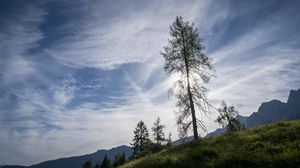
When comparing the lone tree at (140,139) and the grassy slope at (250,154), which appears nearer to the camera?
the grassy slope at (250,154)

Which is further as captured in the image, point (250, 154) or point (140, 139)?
point (140, 139)

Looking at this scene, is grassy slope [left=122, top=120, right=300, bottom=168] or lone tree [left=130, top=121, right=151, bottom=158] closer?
grassy slope [left=122, top=120, right=300, bottom=168]

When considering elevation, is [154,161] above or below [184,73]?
below

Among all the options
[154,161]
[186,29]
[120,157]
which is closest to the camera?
[154,161]

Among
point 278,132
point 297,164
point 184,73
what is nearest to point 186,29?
point 184,73

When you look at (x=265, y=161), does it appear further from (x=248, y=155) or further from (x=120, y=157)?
(x=120, y=157)

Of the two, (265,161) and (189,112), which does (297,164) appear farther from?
(189,112)

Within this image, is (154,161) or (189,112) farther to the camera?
(189,112)

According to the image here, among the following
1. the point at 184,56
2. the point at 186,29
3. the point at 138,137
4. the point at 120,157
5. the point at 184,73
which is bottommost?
the point at 120,157

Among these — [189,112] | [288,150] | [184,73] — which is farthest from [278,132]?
[184,73]

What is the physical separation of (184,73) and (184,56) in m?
1.72

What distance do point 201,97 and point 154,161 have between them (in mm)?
9684

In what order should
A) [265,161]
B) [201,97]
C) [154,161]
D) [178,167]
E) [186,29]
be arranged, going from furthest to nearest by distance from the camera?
[186,29] → [201,97] → [154,161] → [178,167] → [265,161]

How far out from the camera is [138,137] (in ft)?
187
